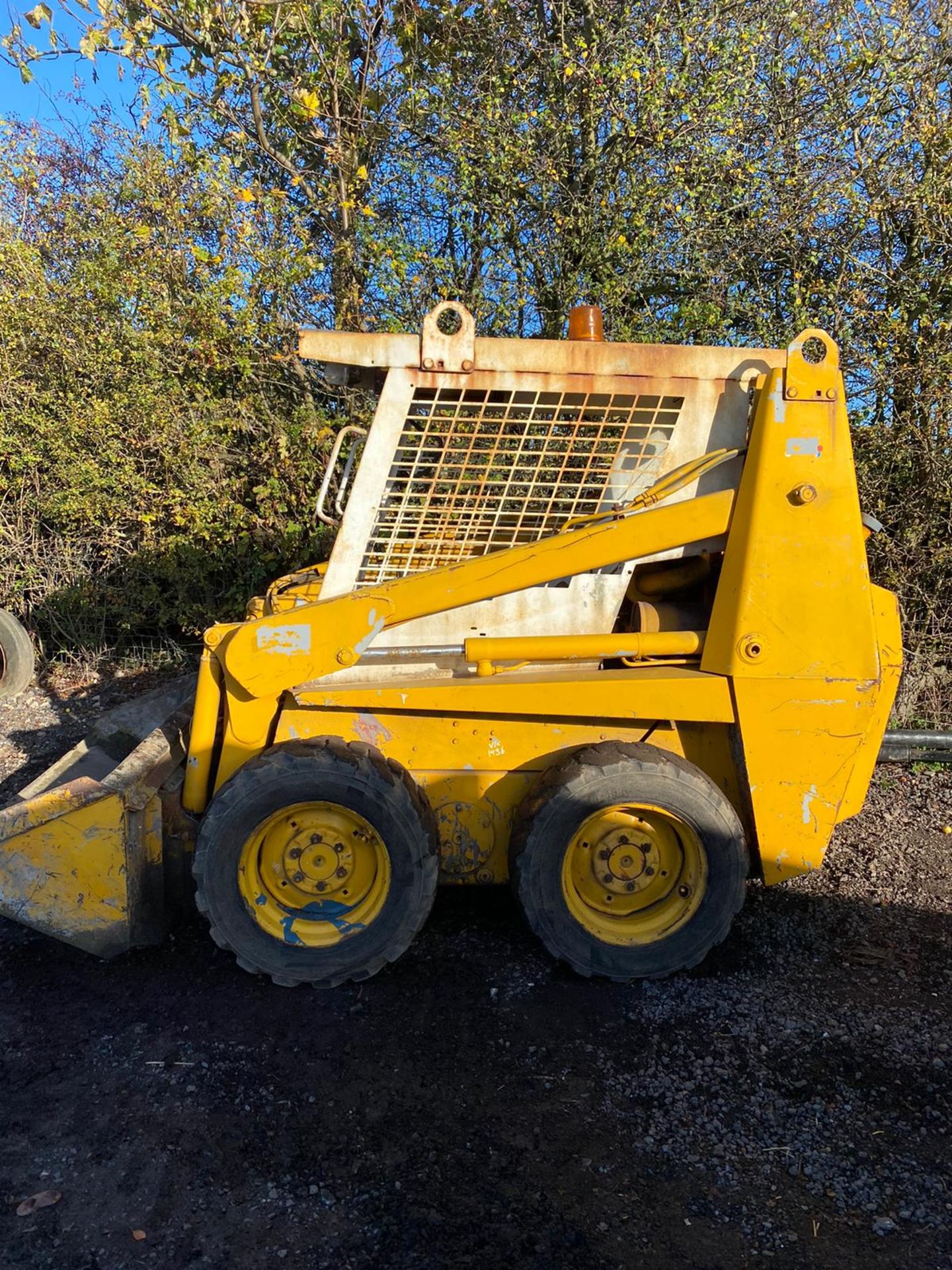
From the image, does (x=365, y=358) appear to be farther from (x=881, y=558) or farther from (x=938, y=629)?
(x=938, y=629)

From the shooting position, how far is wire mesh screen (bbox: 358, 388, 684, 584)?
3219 millimetres

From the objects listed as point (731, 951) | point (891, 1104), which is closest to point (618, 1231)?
point (891, 1104)

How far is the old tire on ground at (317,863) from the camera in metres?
3.00

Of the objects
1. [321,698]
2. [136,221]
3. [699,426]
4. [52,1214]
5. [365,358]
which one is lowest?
[52,1214]

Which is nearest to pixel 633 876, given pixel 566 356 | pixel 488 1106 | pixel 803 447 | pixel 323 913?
pixel 488 1106

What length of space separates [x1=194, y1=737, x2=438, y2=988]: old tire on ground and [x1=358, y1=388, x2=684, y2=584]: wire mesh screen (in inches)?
34.7

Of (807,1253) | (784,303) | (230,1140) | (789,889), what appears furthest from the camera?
(784,303)

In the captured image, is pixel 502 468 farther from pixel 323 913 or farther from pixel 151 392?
pixel 151 392

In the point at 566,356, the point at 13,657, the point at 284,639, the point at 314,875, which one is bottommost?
the point at 314,875

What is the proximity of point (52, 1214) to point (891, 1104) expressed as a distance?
8.02ft

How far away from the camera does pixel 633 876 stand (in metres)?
3.16

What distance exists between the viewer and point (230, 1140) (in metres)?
2.41

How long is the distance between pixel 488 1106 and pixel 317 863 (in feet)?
3.49

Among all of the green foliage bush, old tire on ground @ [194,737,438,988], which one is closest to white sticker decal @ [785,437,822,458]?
old tire on ground @ [194,737,438,988]
